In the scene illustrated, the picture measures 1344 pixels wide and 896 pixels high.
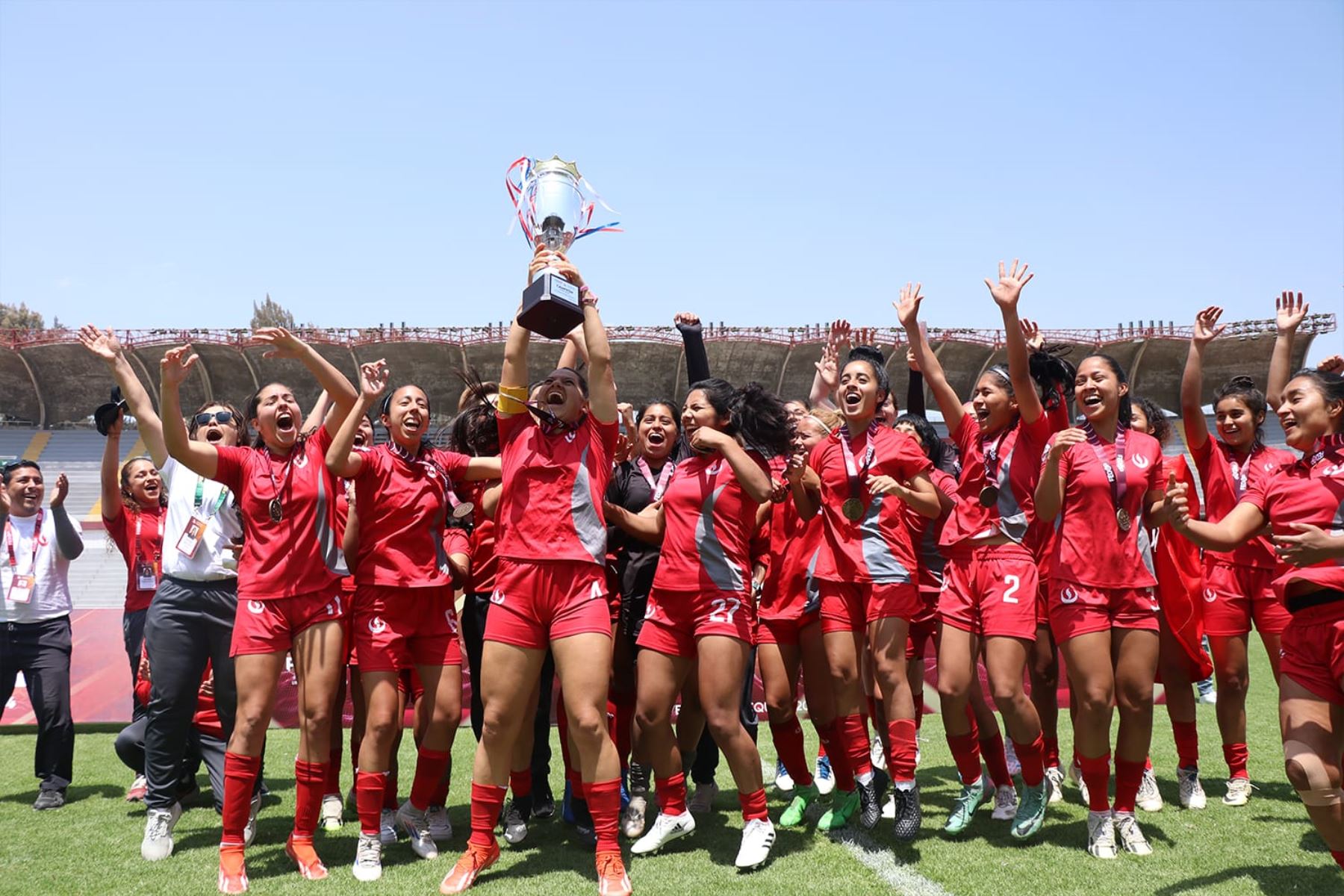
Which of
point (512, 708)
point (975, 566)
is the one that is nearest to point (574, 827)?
point (512, 708)

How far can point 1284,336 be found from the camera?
5555mm

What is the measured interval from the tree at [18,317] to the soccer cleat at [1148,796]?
6334cm

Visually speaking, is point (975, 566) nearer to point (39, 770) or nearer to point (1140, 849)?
point (1140, 849)

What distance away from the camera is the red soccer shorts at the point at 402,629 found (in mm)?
4879

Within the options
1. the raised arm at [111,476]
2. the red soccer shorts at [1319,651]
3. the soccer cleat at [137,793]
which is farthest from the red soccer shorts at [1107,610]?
the soccer cleat at [137,793]

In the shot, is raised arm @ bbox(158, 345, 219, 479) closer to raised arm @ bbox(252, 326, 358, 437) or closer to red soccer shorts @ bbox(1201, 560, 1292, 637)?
raised arm @ bbox(252, 326, 358, 437)

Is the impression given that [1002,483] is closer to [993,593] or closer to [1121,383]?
[993,593]

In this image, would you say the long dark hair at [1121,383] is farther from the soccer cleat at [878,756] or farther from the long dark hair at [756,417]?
the soccer cleat at [878,756]

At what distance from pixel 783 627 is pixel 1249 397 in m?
3.33

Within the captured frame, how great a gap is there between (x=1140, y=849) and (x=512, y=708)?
3.09 meters

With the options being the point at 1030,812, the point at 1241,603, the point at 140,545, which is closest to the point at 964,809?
the point at 1030,812

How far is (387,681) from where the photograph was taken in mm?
4844

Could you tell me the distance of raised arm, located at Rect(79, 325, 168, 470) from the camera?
4.64 metres

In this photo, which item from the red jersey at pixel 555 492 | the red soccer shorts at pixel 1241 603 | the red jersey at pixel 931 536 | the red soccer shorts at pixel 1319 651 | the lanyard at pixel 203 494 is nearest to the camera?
the red soccer shorts at pixel 1319 651
